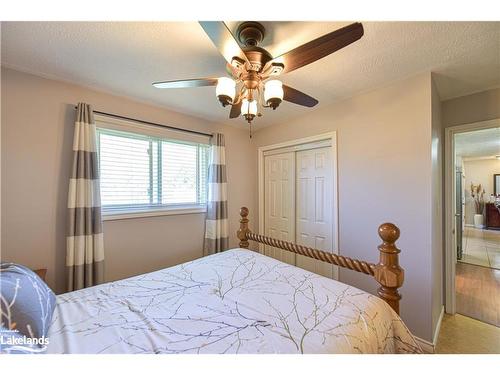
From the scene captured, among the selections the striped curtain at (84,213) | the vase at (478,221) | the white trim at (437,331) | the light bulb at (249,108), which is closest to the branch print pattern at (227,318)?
the striped curtain at (84,213)

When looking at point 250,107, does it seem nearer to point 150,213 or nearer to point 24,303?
point 24,303

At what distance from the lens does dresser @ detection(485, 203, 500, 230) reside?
6254mm

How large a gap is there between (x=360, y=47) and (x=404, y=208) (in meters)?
1.33

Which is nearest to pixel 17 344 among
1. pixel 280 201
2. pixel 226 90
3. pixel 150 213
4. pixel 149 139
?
pixel 226 90

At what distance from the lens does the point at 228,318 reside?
3.14 feet

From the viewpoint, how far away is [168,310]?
1.03 metres

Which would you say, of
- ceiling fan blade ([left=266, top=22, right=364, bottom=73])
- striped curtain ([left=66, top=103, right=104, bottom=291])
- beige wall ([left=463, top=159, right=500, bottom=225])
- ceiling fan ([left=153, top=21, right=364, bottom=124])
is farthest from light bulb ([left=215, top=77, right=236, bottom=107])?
beige wall ([left=463, top=159, right=500, bottom=225])

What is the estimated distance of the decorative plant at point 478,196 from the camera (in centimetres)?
658

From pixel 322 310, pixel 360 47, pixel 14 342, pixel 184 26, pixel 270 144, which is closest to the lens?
pixel 14 342

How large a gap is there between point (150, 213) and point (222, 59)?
1.72 metres

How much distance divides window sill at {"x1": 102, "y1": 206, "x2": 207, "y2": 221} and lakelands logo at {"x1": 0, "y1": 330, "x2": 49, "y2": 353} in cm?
145

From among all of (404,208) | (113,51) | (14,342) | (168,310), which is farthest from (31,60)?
(404,208)
